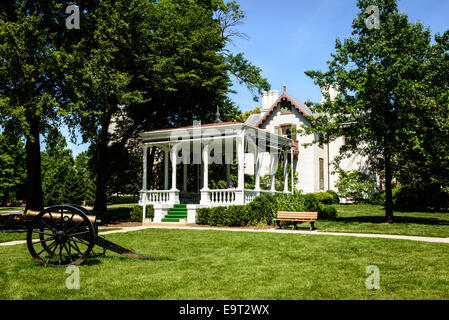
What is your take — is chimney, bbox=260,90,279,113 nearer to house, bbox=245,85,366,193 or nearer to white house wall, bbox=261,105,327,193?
house, bbox=245,85,366,193

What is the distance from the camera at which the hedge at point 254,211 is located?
1727cm

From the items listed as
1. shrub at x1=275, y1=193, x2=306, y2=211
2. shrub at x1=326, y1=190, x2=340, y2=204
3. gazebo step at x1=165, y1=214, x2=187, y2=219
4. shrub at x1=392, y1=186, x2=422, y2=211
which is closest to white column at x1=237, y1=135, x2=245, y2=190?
shrub at x1=275, y1=193, x2=306, y2=211

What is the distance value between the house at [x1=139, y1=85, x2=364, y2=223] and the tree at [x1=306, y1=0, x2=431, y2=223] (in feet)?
9.16

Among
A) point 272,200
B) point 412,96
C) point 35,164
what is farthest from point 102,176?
point 412,96

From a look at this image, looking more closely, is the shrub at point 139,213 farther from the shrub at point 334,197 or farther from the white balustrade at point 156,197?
the shrub at point 334,197

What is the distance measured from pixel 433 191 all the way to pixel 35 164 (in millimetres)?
24663

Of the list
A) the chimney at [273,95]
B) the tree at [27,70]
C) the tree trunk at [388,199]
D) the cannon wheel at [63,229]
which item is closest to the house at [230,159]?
the tree trunk at [388,199]

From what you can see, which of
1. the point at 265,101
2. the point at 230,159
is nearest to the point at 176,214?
the point at 230,159

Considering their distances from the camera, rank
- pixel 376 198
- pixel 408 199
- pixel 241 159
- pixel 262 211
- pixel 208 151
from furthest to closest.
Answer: pixel 376 198 → pixel 408 199 → pixel 208 151 → pixel 241 159 → pixel 262 211

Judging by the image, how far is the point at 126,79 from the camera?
62.5 feet

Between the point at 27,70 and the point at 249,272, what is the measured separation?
1368 centimetres

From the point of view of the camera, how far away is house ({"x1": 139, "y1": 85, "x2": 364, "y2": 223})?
63.3 ft

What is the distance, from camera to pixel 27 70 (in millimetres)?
15992

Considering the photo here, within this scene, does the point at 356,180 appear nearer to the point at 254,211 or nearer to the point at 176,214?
the point at 254,211
